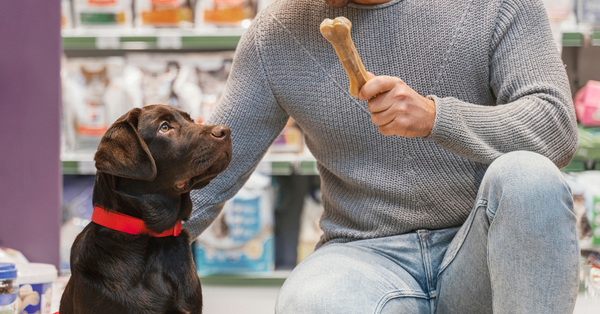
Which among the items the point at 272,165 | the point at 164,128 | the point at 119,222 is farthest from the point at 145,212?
the point at 272,165

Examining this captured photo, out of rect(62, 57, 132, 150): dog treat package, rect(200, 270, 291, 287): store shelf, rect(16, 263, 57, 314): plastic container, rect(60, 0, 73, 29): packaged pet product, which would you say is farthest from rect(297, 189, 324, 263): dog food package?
rect(60, 0, 73, 29): packaged pet product

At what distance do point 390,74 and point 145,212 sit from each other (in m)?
0.56

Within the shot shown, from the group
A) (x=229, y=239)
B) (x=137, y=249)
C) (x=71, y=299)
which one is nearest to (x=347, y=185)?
(x=137, y=249)

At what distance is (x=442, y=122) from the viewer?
0.83 meters

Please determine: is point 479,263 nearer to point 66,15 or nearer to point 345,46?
point 345,46

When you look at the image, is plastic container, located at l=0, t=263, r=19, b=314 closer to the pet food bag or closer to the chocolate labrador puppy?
the chocolate labrador puppy

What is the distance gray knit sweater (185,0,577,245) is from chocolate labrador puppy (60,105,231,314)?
6.3 inches

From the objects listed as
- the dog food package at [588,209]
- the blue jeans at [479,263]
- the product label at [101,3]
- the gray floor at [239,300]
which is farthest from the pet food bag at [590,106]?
the product label at [101,3]

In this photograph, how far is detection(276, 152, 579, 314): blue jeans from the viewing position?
2.41 ft

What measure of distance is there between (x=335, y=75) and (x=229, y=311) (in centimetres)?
112

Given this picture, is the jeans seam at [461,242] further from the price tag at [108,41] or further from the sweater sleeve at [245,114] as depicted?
the price tag at [108,41]

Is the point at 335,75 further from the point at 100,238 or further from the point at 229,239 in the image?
the point at 229,239

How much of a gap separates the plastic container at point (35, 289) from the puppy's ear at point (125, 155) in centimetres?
70

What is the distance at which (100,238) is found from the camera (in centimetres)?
82
